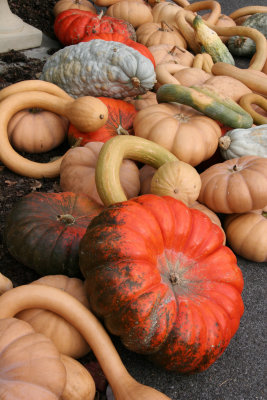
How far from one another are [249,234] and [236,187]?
1.02 ft

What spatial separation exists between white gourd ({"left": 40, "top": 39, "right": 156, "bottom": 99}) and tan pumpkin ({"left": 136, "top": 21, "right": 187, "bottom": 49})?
1.52 m

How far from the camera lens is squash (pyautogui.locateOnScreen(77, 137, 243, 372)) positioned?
1.69m

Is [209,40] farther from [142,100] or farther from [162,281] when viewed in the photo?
[162,281]

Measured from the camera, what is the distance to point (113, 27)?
4363mm

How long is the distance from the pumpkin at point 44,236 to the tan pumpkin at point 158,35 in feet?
10.4

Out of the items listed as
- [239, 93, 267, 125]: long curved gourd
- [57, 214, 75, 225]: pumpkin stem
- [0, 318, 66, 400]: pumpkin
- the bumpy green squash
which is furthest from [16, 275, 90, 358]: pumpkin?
the bumpy green squash

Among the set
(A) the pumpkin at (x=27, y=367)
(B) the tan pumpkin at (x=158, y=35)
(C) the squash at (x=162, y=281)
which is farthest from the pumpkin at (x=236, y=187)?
(B) the tan pumpkin at (x=158, y=35)

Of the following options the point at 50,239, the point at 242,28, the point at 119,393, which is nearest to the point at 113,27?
the point at 242,28

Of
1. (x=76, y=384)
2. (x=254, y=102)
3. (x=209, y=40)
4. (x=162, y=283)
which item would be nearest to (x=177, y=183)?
(x=162, y=283)

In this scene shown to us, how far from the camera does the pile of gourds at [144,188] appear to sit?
173 cm

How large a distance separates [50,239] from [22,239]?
0.15m

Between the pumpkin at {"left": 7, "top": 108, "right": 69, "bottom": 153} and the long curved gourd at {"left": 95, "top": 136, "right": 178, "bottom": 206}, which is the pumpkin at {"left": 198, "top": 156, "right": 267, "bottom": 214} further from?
the pumpkin at {"left": 7, "top": 108, "right": 69, "bottom": 153}

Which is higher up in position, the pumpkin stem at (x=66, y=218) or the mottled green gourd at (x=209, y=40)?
the mottled green gourd at (x=209, y=40)

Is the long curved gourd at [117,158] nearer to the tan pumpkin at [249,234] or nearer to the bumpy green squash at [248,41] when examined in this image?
the tan pumpkin at [249,234]
